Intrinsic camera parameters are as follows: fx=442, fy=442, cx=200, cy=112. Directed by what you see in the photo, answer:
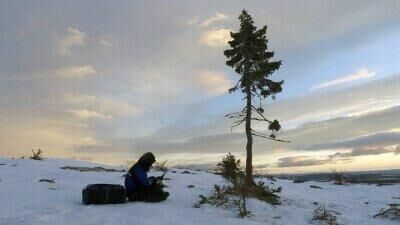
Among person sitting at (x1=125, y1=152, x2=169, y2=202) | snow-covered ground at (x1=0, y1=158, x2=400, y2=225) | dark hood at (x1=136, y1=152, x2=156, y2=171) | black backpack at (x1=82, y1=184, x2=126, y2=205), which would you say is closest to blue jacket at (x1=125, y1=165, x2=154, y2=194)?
person sitting at (x1=125, y1=152, x2=169, y2=202)

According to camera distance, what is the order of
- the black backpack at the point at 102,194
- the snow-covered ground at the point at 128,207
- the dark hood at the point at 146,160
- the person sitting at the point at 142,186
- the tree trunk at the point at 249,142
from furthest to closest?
the tree trunk at the point at 249,142 < the dark hood at the point at 146,160 < the person sitting at the point at 142,186 < the black backpack at the point at 102,194 < the snow-covered ground at the point at 128,207

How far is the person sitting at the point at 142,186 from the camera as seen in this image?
14.6 meters

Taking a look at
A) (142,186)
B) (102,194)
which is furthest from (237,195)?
(102,194)

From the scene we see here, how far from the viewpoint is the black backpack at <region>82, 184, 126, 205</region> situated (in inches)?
544

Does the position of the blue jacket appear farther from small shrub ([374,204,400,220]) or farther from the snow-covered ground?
small shrub ([374,204,400,220])

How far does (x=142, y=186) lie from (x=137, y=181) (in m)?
0.24

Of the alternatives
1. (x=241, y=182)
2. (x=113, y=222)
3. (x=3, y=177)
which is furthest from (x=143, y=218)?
(x=3, y=177)

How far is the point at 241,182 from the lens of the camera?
15.0 meters

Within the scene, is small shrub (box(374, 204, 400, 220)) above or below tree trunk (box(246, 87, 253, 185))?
below

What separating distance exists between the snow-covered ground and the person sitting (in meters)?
0.47

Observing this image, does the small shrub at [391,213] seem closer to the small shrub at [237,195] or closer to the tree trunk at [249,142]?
the small shrub at [237,195]

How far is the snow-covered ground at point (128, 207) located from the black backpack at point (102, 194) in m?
0.37

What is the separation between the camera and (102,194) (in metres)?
14.0

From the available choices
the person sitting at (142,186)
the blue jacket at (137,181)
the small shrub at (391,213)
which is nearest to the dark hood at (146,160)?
the person sitting at (142,186)
